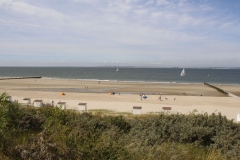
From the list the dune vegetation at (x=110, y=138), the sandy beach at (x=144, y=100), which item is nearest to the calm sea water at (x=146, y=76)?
the sandy beach at (x=144, y=100)

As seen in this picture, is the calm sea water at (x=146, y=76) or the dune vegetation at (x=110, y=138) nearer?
the dune vegetation at (x=110, y=138)

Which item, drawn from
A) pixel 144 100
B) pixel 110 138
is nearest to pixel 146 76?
pixel 144 100

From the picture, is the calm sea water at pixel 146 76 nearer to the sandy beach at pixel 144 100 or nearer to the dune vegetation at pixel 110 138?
the sandy beach at pixel 144 100

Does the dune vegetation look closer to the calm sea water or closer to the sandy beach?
the sandy beach

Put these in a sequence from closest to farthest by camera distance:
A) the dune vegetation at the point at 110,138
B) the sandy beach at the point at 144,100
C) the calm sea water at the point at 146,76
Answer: the dune vegetation at the point at 110,138, the sandy beach at the point at 144,100, the calm sea water at the point at 146,76

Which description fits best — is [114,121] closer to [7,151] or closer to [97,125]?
[97,125]

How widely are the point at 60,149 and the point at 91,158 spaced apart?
1.83 ft

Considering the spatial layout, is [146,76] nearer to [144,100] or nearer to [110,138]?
[144,100]

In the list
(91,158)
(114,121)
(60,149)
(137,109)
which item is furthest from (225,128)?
(137,109)

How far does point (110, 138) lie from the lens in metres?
5.36

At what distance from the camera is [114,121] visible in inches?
355

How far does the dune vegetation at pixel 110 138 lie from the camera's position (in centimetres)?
380

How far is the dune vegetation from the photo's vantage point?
380cm

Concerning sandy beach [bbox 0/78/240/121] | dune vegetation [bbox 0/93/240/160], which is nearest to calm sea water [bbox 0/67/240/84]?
sandy beach [bbox 0/78/240/121]
